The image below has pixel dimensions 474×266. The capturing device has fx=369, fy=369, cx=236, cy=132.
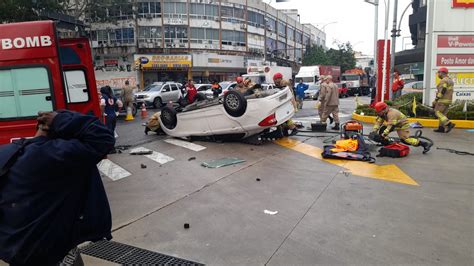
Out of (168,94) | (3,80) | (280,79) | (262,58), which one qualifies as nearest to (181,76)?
(262,58)

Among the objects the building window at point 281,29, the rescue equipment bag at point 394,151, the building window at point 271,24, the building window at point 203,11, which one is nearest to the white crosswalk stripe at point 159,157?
the rescue equipment bag at point 394,151

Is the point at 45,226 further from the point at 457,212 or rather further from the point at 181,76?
the point at 181,76

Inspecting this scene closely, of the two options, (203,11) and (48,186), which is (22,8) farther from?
(203,11)

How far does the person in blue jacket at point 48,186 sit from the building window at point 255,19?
2187 inches

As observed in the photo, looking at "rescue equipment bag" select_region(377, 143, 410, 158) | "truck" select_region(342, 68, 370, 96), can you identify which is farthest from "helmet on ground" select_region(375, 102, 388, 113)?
"truck" select_region(342, 68, 370, 96)

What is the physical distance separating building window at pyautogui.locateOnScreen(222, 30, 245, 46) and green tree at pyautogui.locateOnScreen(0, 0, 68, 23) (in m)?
28.2

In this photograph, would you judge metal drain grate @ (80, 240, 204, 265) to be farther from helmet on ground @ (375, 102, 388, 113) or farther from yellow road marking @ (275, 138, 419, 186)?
helmet on ground @ (375, 102, 388, 113)

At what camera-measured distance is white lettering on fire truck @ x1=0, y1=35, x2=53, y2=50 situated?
20.2ft

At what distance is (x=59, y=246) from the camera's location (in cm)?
235

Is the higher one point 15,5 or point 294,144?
point 15,5

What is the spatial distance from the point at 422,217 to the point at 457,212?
0.54 metres

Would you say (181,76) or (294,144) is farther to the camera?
(181,76)

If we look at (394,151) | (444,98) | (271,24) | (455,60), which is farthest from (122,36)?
(394,151)

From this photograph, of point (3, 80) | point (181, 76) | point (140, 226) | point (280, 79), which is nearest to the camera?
point (140, 226)
